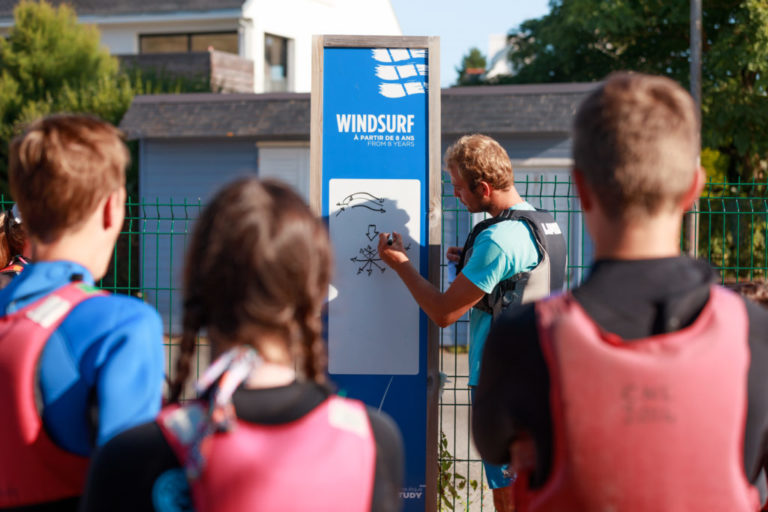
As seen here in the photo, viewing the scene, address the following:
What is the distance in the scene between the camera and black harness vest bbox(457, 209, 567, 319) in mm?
3455

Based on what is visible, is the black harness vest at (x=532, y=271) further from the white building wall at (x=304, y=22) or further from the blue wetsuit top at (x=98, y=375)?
the white building wall at (x=304, y=22)

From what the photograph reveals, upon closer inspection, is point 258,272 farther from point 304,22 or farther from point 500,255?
point 304,22

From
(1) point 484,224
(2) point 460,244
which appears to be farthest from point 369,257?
(2) point 460,244

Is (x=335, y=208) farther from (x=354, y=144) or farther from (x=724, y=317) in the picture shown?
(x=724, y=317)

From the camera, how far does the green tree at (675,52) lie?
17.8 meters

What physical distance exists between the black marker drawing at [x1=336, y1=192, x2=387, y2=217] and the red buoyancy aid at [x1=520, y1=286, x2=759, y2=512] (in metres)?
2.44

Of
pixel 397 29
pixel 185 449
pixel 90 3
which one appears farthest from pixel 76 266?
pixel 397 29

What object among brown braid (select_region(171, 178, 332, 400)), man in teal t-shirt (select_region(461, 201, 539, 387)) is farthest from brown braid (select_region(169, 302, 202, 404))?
man in teal t-shirt (select_region(461, 201, 539, 387))

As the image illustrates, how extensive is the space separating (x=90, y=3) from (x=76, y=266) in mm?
28237

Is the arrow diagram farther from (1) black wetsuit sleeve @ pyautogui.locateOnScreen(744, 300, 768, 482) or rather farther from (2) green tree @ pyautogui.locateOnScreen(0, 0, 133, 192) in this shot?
(2) green tree @ pyautogui.locateOnScreen(0, 0, 133, 192)

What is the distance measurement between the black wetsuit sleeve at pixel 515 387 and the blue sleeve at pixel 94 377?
0.70m

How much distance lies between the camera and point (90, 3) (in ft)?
90.2

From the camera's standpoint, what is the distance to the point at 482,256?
134 inches

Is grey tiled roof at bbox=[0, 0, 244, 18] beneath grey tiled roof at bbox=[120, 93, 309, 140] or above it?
above
